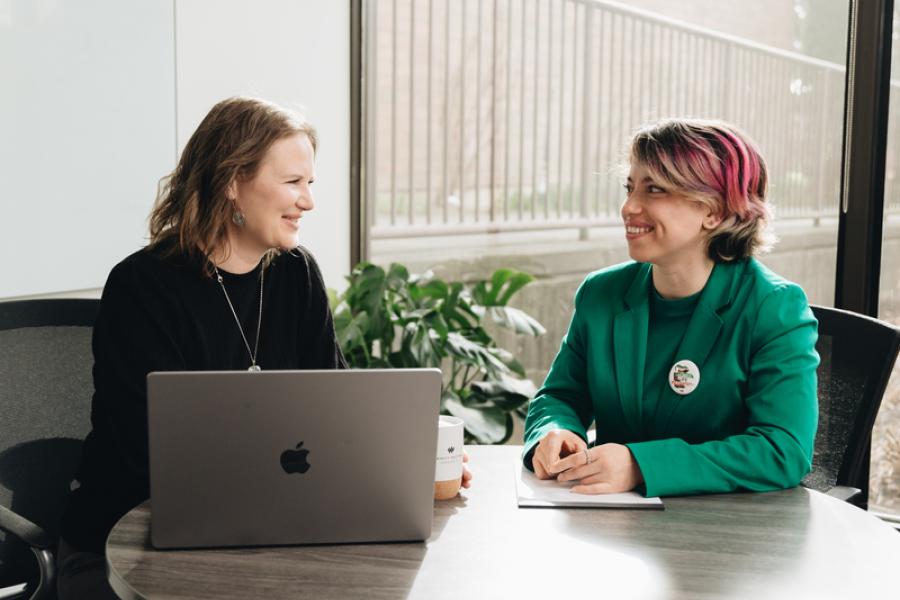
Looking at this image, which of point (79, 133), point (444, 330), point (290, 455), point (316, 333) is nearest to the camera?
point (290, 455)

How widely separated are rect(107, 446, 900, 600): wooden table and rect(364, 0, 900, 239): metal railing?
179 cm

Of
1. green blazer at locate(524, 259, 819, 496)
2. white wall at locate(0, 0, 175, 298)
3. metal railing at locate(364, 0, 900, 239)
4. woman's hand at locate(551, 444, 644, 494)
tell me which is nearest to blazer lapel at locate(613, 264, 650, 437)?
green blazer at locate(524, 259, 819, 496)

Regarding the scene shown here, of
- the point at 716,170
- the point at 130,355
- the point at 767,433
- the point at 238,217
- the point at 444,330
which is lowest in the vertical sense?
the point at 444,330

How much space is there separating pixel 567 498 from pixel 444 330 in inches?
65.5

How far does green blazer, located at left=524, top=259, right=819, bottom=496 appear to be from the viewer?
5.01ft

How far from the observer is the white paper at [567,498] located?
4.72 feet

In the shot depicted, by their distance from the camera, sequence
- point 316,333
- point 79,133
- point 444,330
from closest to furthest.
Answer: point 316,333 < point 79,133 < point 444,330

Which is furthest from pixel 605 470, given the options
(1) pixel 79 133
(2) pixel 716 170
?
(1) pixel 79 133

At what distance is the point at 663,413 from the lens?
68.9 inches

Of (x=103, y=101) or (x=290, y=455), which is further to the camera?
(x=103, y=101)

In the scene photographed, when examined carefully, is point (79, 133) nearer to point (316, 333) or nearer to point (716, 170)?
point (316, 333)

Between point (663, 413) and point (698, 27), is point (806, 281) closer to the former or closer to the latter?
point (698, 27)

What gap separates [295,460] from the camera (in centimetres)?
118

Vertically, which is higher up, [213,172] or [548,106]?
[548,106]
